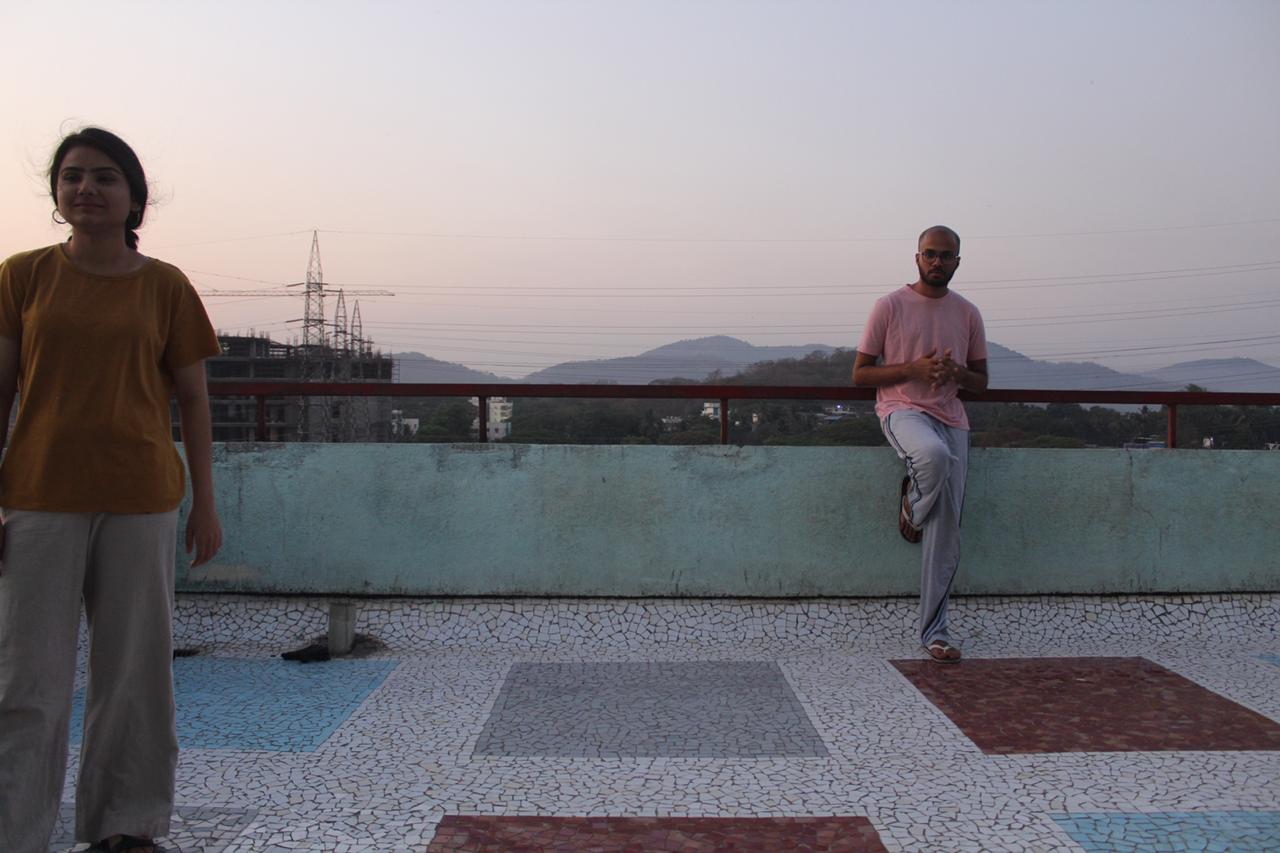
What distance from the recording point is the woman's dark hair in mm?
2434

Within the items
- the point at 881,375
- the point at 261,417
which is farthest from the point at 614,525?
the point at 261,417

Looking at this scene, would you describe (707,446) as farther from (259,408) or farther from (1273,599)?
(1273,599)

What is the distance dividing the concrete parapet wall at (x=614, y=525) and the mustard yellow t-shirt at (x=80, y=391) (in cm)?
225

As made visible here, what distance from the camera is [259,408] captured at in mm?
4898

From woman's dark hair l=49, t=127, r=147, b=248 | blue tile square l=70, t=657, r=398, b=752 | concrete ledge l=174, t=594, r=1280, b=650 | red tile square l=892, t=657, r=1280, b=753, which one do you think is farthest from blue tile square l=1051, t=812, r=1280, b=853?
woman's dark hair l=49, t=127, r=147, b=248

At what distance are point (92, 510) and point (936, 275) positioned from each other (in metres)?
3.49

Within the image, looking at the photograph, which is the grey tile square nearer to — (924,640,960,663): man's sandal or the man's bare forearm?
(924,640,960,663): man's sandal

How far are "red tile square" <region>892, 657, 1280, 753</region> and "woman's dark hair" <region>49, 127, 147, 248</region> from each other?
2.92 metres

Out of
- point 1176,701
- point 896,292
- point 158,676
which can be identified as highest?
point 896,292

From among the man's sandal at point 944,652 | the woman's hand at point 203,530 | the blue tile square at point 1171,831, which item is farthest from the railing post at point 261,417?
the blue tile square at point 1171,831

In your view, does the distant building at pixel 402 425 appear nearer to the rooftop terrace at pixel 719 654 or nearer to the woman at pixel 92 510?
the rooftop terrace at pixel 719 654

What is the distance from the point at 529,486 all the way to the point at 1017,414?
2.37 m

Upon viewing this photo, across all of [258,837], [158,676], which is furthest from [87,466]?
[258,837]

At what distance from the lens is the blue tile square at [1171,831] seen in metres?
2.49
